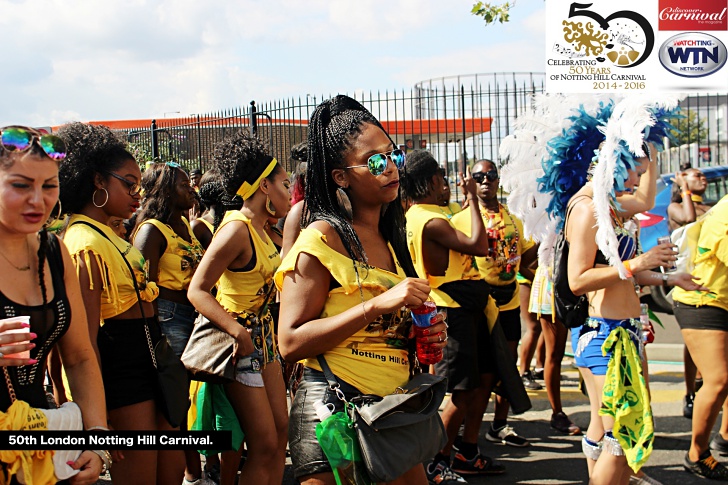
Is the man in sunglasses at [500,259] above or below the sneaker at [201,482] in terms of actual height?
above

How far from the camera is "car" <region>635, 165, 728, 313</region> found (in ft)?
34.4

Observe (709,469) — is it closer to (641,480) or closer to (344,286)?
(641,480)

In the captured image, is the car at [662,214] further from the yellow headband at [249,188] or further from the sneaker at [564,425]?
the yellow headband at [249,188]

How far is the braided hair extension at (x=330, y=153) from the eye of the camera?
304 centimetres

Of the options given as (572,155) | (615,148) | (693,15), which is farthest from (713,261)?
(693,15)

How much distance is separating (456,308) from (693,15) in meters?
8.72

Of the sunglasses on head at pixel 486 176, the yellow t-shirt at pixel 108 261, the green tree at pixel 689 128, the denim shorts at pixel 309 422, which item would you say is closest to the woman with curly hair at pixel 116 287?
the yellow t-shirt at pixel 108 261

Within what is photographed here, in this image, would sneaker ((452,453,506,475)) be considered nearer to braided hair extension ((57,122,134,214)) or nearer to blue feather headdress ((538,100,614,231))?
blue feather headdress ((538,100,614,231))

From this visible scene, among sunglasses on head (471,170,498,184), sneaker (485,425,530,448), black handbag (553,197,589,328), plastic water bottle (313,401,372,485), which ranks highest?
sunglasses on head (471,170,498,184)

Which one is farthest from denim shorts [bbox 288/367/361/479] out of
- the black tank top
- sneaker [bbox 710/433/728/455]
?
sneaker [bbox 710/433/728/455]

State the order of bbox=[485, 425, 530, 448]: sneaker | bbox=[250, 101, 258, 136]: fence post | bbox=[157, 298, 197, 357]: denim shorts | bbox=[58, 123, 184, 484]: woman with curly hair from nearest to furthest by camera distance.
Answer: bbox=[58, 123, 184, 484]: woman with curly hair < bbox=[157, 298, 197, 357]: denim shorts < bbox=[485, 425, 530, 448]: sneaker < bbox=[250, 101, 258, 136]: fence post

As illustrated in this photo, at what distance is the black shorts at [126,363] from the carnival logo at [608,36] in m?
9.28

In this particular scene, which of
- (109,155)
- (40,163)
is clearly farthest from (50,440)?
(109,155)
